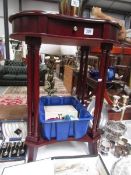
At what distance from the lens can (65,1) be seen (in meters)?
0.81

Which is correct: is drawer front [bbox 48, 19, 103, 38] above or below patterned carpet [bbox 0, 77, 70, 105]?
above

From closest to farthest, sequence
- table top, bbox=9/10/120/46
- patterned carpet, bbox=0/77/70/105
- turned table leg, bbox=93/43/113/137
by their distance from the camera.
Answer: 1. table top, bbox=9/10/120/46
2. turned table leg, bbox=93/43/113/137
3. patterned carpet, bbox=0/77/70/105

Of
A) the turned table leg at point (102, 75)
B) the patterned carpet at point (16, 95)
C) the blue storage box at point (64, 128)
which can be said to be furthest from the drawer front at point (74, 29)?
the patterned carpet at point (16, 95)

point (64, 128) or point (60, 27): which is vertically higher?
point (60, 27)

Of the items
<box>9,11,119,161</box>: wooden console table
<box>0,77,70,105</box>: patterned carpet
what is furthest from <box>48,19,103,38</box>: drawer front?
<box>0,77,70,105</box>: patterned carpet

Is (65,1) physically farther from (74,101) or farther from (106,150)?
(106,150)

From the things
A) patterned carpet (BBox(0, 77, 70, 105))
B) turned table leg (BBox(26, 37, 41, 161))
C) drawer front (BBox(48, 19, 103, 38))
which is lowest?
patterned carpet (BBox(0, 77, 70, 105))

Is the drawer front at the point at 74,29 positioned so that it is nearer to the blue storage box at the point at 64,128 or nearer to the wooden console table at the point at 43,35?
the wooden console table at the point at 43,35

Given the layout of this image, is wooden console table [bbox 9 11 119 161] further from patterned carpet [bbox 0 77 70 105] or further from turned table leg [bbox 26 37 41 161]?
patterned carpet [bbox 0 77 70 105]

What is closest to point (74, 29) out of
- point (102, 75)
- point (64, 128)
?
point (102, 75)

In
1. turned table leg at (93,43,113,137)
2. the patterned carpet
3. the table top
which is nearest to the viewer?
the table top

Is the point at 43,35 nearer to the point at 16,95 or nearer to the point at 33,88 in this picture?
the point at 33,88

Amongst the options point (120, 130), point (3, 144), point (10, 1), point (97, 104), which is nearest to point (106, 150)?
point (120, 130)

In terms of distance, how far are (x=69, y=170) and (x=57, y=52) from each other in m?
0.83
